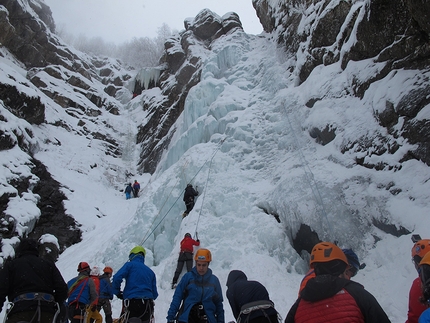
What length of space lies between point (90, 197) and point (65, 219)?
267 cm

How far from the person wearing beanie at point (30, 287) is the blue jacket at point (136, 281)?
74 centimetres

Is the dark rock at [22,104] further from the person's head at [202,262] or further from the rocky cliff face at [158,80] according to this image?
the person's head at [202,262]

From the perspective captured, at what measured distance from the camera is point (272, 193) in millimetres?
8281

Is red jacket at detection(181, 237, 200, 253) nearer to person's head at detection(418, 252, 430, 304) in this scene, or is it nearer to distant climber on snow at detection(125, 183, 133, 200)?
person's head at detection(418, 252, 430, 304)

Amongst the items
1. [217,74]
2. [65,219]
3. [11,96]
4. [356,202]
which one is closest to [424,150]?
[356,202]

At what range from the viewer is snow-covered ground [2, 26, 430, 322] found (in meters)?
5.55

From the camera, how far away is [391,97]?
6551 millimetres

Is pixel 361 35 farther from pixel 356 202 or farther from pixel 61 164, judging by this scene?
pixel 61 164

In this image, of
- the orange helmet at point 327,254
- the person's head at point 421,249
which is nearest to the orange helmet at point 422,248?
the person's head at point 421,249

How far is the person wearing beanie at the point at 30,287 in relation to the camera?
123 inches

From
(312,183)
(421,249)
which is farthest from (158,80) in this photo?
(421,249)

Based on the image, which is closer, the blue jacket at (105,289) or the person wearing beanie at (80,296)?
the person wearing beanie at (80,296)

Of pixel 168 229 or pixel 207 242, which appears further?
pixel 168 229

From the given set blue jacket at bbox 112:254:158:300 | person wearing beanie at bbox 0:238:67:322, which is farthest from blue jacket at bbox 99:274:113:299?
person wearing beanie at bbox 0:238:67:322
